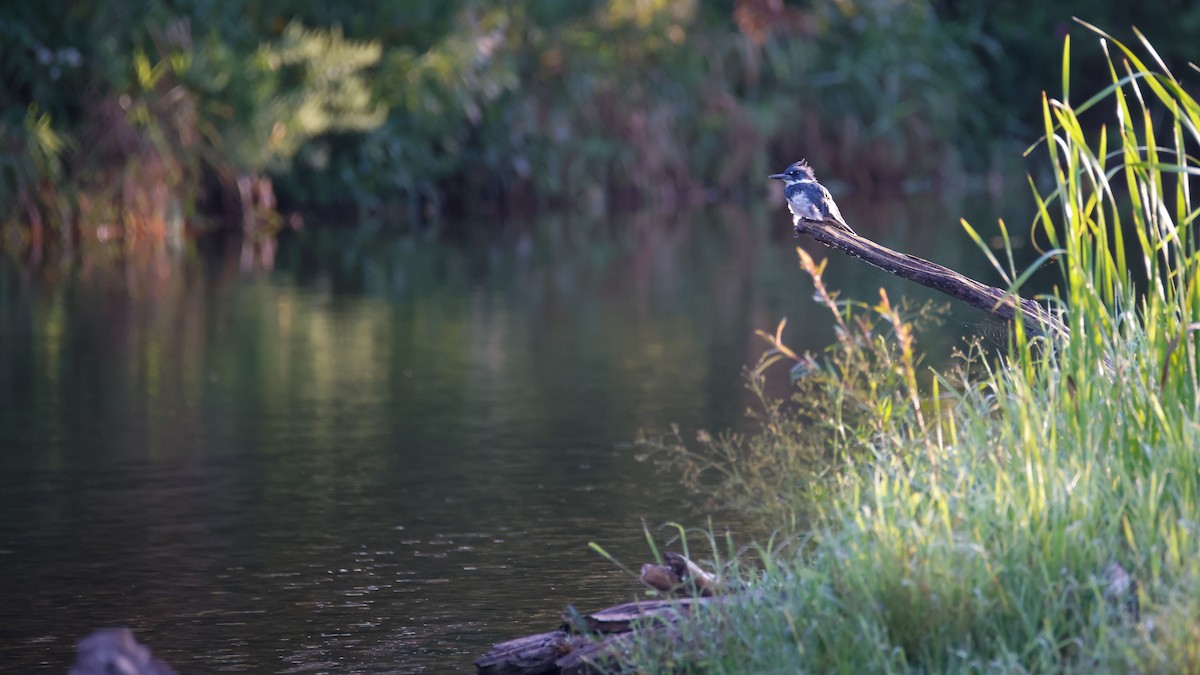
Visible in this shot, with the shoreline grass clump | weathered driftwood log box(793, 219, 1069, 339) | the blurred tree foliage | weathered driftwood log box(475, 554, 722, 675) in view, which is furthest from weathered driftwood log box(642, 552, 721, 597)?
the blurred tree foliage

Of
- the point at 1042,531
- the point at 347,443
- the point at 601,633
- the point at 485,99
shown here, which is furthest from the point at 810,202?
the point at 485,99

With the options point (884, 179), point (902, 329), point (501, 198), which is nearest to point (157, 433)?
point (902, 329)

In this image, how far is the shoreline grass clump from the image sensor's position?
4.22 m

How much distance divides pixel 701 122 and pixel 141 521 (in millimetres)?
22974

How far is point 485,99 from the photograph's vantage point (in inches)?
1054

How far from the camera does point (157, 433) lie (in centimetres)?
966

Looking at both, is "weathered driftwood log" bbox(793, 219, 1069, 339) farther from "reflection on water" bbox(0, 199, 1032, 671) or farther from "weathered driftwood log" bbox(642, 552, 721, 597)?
"reflection on water" bbox(0, 199, 1032, 671)

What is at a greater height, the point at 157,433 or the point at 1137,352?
the point at 1137,352

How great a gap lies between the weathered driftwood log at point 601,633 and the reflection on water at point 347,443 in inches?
13.5

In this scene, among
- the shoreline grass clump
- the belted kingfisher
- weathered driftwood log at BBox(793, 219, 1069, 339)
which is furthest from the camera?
the belted kingfisher

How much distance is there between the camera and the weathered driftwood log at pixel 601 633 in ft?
15.8

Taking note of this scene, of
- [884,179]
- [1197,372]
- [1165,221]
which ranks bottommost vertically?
[884,179]

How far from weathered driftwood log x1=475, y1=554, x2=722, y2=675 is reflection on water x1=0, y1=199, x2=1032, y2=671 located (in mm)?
344

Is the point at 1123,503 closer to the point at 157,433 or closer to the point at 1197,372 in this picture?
the point at 1197,372
